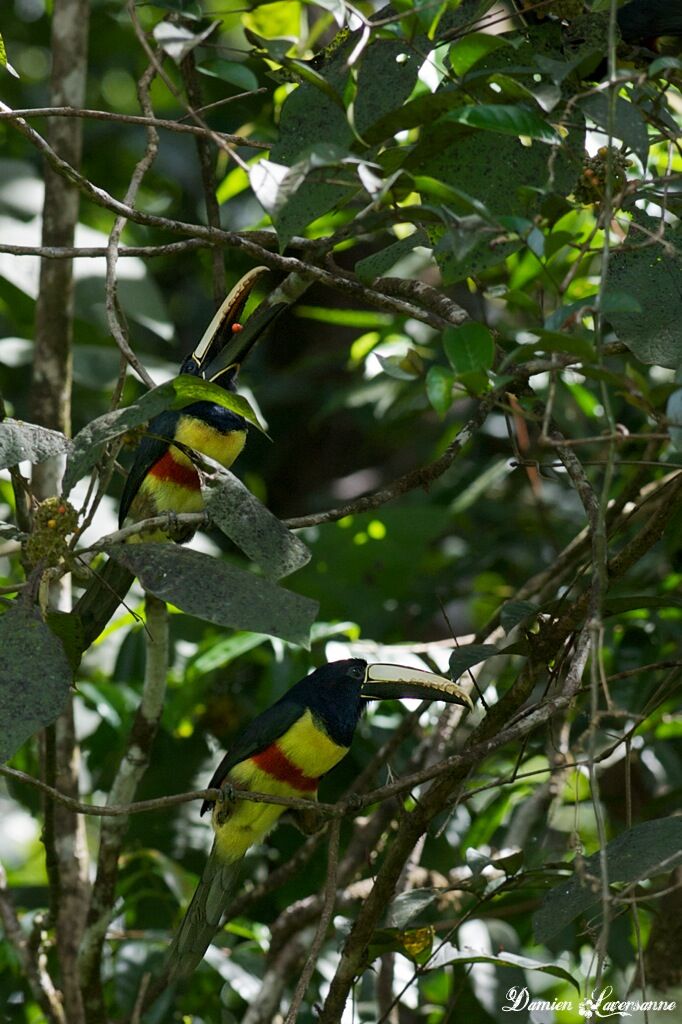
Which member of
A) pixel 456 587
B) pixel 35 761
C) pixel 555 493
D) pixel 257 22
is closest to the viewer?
pixel 257 22

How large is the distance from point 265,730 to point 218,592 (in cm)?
91

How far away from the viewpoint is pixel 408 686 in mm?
2113

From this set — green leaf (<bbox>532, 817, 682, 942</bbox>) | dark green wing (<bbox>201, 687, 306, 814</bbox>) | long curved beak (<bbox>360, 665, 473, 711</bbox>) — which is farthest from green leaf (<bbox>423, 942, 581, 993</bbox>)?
dark green wing (<bbox>201, 687, 306, 814</bbox>)

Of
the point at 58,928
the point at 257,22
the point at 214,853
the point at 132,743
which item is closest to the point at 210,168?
the point at 257,22

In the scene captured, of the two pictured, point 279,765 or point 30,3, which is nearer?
point 279,765

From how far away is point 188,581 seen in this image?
4.80ft

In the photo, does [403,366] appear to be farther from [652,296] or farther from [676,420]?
[676,420]

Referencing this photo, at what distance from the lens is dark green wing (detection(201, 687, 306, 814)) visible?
7.47 feet

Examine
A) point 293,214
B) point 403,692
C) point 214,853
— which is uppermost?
point 293,214

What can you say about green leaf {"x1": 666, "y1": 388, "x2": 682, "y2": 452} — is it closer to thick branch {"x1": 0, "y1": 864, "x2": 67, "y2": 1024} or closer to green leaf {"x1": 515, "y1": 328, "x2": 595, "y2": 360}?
green leaf {"x1": 515, "y1": 328, "x2": 595, "y2": 360}

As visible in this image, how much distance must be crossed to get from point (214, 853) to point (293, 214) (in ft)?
4.50

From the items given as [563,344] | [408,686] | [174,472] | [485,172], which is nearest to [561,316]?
[563,344]

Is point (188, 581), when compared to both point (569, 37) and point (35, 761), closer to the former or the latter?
point (569, 37)

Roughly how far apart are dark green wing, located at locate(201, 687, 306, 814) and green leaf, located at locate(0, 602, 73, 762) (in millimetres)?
865
